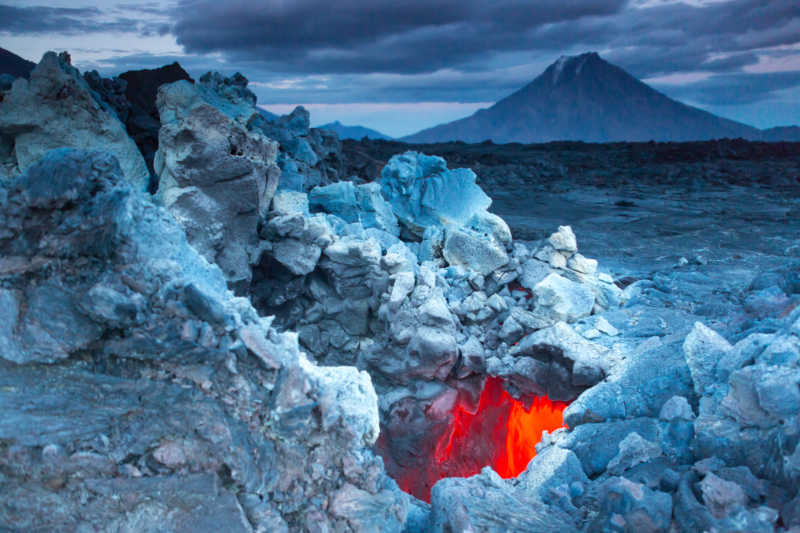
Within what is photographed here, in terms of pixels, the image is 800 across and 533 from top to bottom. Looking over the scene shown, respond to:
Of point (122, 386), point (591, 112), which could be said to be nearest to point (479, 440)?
point (122, 386)

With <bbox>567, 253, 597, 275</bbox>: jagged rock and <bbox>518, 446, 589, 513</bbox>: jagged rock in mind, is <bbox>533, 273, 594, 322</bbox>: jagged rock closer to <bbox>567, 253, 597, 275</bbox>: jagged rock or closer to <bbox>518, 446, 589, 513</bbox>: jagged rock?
<bbox>567, 253, 597, 275</bbox>: jagged rock

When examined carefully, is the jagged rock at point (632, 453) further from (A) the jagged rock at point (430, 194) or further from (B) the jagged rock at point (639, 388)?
(A) the jagged rock at point (430, 194)

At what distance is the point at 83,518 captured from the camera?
241 cm

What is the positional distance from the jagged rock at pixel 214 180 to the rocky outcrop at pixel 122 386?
107 inches

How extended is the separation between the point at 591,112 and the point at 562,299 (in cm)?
6939

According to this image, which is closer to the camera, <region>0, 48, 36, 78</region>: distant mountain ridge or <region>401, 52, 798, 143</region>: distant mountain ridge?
<region>0, 48, 36, 78</region>: distant mountain ridge

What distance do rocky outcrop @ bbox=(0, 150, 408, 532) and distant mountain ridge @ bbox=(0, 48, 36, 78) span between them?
515 centimetres

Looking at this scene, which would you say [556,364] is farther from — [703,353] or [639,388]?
[703,353]

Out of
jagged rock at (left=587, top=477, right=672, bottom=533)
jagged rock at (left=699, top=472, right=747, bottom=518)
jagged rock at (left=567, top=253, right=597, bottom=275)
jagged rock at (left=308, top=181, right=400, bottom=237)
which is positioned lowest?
jagged rock at (left=587, top=477, right=672, bottom=533)

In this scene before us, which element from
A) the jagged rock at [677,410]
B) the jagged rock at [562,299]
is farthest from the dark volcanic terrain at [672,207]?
the jagged rock at [562,299]

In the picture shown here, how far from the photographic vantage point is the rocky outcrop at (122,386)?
231 cm

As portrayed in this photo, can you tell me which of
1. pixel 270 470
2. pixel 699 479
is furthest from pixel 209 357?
pixel 699 479

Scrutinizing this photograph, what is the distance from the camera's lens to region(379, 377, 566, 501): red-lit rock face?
604 centimetres

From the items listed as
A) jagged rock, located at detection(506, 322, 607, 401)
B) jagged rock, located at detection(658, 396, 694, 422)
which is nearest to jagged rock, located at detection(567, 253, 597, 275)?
jagged rock, located at detection(506, 322, 607, 401)
